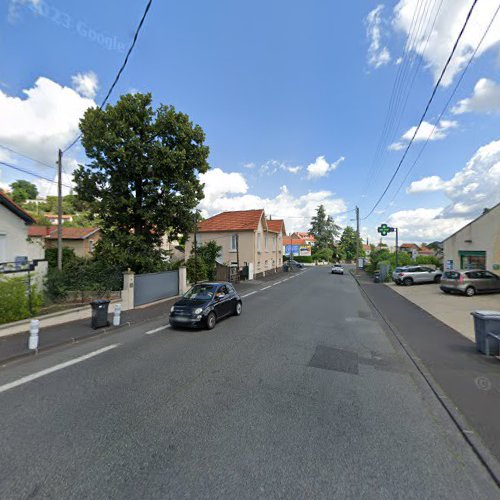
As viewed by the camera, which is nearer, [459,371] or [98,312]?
[459,371]

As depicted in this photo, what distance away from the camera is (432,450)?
3303mm

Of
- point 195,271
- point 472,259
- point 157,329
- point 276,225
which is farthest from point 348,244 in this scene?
point 157,329

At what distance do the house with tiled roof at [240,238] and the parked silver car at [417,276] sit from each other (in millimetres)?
13151

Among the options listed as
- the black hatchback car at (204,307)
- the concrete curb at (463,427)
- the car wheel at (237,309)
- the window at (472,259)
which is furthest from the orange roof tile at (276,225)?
the concrete curb at (463,427)

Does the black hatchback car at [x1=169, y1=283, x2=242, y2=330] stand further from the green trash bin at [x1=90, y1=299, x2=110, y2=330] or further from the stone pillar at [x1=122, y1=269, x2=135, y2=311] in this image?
the stone pillar at [x1=122, y1=269, x2=135, y2=311]

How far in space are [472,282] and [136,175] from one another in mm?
19256

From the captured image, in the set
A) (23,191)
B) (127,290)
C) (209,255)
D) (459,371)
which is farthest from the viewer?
(23,191)

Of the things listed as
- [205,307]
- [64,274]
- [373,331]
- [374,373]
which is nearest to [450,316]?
[373,331]

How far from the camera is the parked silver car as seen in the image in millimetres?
22625

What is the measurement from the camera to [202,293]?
9.90 m

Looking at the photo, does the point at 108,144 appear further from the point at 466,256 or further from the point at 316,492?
the point at 466,256

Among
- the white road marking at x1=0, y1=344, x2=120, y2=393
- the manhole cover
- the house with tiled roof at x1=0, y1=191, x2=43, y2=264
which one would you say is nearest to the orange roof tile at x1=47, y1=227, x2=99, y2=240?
the house with tiled roof at x1=0, y1=191, x2=43, y2=264

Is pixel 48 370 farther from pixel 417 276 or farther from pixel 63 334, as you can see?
pixel 417 276

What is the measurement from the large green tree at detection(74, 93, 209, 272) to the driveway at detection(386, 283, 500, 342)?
1244 cm
